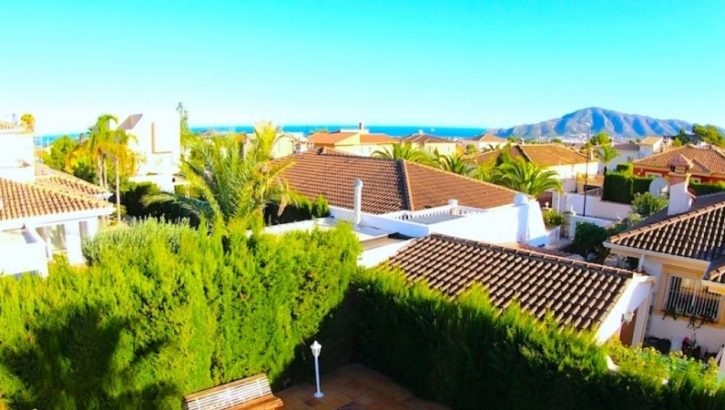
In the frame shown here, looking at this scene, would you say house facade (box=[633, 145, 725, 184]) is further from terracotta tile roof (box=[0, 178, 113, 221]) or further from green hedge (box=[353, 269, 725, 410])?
terracotta tile roof (box=[0, 178, 113, 221])

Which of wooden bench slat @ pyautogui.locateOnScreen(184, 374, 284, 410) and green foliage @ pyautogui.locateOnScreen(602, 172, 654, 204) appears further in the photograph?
green foliage @ pyautogui.locateOnScreen(602, 172, 654, 204)

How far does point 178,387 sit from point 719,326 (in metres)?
15.0

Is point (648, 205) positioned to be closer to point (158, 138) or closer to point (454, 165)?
point (454, 165)

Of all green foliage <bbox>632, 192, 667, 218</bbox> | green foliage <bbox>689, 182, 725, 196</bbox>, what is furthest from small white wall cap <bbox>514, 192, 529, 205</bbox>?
green foliage <bbox>689, 182, 725, 196</bbox>

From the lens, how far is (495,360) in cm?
1020

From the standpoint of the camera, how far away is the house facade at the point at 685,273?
1458cm

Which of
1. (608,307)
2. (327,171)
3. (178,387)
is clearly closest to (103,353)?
(178,387)

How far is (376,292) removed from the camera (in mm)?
12891

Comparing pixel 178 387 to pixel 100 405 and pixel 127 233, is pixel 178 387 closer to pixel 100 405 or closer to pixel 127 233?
pixel 100 405

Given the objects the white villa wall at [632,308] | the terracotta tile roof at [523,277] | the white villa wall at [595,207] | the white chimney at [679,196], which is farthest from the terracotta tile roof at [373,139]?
the white villa wall at [632,308]

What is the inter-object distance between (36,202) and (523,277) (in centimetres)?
1827

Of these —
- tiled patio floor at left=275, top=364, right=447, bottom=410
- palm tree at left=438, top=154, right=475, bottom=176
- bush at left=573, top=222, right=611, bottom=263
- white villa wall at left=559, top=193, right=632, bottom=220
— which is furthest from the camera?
white villa wall at left=559, top=193, right=632, bottom=220

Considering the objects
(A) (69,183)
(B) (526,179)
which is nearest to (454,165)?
(B) (526,179)

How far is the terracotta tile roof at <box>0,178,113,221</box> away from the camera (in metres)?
18.2
